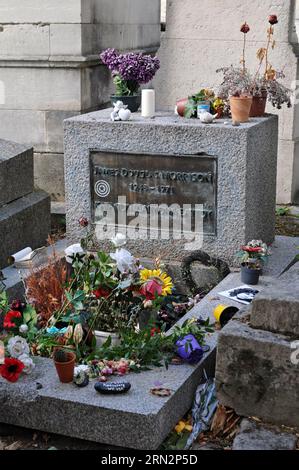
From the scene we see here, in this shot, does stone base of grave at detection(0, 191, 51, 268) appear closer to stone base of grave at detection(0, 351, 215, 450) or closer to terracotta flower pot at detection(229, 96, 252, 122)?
terracotta flower pot at detection(229, 96, 252, 122)

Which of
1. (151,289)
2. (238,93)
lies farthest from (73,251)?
(238,93)

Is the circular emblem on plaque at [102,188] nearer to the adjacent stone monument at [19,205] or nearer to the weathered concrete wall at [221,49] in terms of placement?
the adjacent stone monument at [19,205]

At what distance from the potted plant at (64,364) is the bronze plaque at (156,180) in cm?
245

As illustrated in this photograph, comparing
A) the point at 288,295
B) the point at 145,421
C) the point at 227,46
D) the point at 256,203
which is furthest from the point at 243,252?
the point at 227,46

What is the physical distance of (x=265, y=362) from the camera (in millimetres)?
4480

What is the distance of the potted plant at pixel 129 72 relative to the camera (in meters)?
7.42

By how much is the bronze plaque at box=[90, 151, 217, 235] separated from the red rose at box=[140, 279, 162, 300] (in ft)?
5.60

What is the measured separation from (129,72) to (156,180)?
1.15 metres

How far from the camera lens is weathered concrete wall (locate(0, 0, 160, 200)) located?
851 centimetres

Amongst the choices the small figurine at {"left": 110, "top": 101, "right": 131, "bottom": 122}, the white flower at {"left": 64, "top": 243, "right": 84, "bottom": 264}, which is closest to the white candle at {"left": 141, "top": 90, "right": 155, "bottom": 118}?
the small figurine at {"left": 110, "top": 101, "right": 131, "bottom": 122}

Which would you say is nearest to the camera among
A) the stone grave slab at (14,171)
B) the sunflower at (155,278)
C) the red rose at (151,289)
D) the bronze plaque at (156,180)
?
the red rose at (151,289)

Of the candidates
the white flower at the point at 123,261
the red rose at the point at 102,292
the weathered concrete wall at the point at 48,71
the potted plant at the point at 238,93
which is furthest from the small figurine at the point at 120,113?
the red rose at the point at 102,292

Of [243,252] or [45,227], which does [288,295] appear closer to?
[243,252]

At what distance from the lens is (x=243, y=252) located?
21.0 ft
